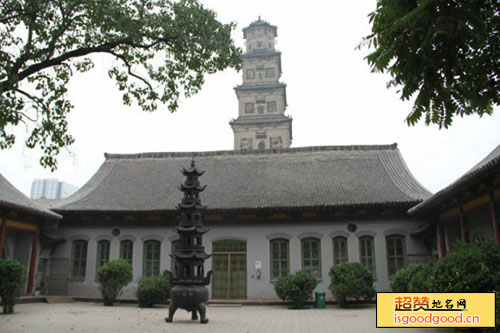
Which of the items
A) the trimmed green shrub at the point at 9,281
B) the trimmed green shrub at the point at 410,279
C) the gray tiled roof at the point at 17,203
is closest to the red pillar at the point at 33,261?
the gray tiled roof at the point at 17,203

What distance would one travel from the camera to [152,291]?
16.8 metres

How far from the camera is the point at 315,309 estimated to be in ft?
54.8

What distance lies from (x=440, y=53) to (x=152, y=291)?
15309 mm

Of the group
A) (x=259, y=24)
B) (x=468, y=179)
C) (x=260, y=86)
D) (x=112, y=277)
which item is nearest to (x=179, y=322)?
(x=112, y=277)

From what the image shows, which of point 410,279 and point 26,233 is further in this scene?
point 26,233

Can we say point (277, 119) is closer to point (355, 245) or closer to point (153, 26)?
point (355, 245)

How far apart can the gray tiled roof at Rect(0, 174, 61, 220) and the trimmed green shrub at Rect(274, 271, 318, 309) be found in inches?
399

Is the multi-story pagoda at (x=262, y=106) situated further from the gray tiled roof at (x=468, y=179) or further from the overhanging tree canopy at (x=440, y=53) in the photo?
the overhanging tree canopy at (x=440, y=53)

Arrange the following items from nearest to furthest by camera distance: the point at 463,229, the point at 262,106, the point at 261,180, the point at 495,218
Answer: the point at 495,218, the point at 463,229, the point at 261,180, the point at 262,106

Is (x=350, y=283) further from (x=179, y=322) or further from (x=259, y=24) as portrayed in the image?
(x=259, y=24)

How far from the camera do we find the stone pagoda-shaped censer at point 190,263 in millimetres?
11953

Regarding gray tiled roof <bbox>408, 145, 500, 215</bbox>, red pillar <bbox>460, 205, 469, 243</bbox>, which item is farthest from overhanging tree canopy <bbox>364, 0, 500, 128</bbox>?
red pillar <bbox>460, 205, 469, 243</bbox>

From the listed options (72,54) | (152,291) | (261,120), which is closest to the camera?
(72,54)

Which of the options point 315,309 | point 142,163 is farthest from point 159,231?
point 315,309
